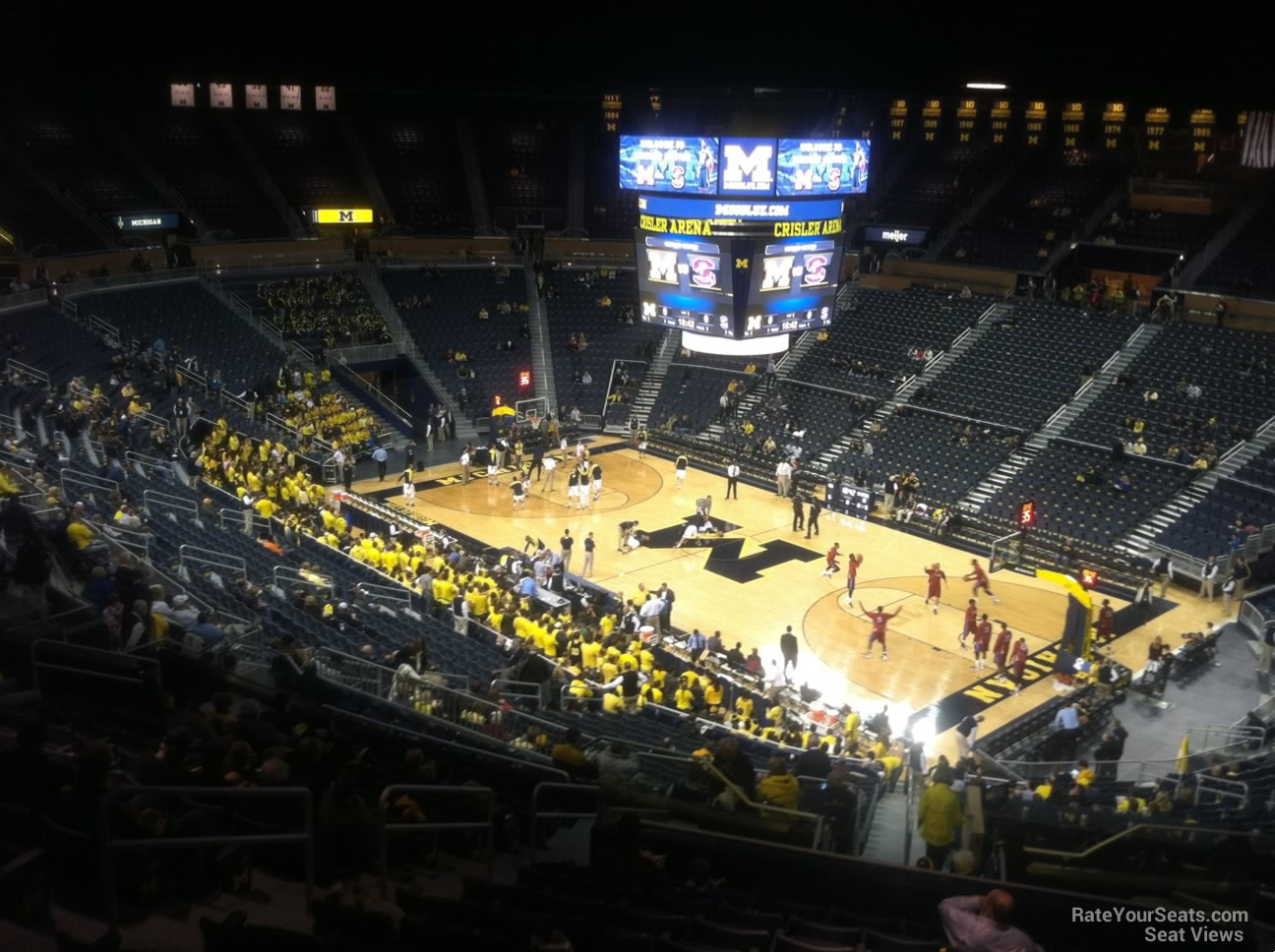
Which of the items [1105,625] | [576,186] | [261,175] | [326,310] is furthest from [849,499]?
[261,175]

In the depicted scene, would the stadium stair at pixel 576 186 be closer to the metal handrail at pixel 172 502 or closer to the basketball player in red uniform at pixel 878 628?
the metal handrail at pixel 172 502

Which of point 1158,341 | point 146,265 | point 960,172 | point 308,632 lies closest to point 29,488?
point 308,632

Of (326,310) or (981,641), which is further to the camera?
(326,310)

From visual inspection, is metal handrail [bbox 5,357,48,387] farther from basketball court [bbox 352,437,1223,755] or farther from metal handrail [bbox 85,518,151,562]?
metal handrail [bbox 85,518,151,562]

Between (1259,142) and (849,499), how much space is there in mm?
18510

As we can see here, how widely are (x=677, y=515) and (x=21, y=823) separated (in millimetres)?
24262

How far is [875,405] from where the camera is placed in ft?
113

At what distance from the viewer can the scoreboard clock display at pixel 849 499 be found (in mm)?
29891

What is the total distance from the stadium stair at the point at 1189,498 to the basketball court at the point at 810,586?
5.98 ft

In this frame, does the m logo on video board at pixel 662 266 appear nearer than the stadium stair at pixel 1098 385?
Yes

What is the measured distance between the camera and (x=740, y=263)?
23.5m

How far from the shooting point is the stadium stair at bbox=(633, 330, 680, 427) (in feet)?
127

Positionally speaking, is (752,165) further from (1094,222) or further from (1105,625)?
(1094,222)

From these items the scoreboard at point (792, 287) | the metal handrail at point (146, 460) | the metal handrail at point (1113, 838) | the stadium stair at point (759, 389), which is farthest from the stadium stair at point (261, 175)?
the metal handrail at point (1113, 838)
